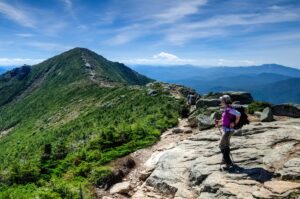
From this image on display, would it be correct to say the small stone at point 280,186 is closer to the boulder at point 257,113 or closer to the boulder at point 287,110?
the boulder at point 257,113

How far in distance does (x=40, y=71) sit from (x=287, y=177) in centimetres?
18683

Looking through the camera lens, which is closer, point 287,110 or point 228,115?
point 228,115

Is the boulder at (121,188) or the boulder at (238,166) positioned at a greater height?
the boulder at (238,166)

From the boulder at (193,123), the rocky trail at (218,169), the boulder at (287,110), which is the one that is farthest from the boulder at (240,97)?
the rocky trail at (218,169)

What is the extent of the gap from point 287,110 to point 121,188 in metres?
18.4

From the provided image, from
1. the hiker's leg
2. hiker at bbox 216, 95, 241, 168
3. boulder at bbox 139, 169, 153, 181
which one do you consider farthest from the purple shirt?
boulder at bbox 139, 169, 153, 181

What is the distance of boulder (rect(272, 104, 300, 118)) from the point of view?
98.6 ft

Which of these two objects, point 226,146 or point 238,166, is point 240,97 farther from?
point 226,146

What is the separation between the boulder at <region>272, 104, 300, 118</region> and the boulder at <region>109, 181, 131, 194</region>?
17363 mm

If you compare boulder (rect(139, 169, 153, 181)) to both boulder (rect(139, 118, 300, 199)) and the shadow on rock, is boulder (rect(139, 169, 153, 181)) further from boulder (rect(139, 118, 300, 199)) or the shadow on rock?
the shadow on rock

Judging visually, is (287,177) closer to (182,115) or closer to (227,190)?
(227,190)

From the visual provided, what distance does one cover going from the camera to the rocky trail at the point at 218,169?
14.4 meters

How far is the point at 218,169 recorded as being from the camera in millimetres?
16891

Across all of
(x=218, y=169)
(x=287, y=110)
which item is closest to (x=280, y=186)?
(x=218, y=169)
